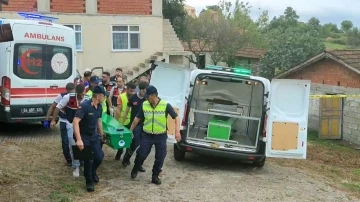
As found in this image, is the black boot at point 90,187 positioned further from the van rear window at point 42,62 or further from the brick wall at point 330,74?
the brick wall at point 330,74

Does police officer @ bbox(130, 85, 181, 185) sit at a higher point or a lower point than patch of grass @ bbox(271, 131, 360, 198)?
higher

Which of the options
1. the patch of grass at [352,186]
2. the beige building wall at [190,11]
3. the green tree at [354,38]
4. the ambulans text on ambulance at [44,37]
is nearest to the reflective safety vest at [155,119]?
the patch of grass at [352,186]

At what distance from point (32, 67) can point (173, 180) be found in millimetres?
4695

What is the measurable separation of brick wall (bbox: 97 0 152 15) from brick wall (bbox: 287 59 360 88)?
26.6 ft

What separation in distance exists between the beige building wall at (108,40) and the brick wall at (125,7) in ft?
0.88

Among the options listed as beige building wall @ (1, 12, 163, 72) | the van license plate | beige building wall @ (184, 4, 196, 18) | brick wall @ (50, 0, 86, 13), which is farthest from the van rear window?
beige building wall @ (184, 4, 196, 18)

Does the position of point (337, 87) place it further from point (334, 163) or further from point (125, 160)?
point (125, 160)

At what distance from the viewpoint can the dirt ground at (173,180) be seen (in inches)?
272

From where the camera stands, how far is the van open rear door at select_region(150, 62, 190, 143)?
898 centimetres

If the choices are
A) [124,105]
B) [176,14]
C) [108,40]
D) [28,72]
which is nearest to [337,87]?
[108,40]

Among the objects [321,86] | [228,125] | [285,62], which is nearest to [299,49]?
[285,62]

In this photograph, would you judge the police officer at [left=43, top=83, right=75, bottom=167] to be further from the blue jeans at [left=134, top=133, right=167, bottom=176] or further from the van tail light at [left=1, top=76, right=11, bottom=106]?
the van tail light at [left=1, top=76, right=11, bottom=106]

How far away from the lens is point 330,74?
59.2ft

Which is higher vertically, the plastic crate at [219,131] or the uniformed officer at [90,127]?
the uniformed officer at [90,127]
